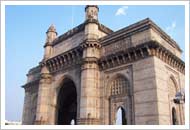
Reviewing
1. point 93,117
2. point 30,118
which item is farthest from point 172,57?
point 30,118

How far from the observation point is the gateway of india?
565 inches

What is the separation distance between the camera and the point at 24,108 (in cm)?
2520

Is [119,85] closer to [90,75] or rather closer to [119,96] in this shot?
[119,96]

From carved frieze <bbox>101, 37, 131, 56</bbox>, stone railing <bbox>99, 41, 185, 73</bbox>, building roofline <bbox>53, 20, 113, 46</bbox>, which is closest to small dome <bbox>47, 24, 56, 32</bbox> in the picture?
building roofline <bbox>53, 20, 113, 46</bbox>

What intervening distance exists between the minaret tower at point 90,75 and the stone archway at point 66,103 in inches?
A: 132

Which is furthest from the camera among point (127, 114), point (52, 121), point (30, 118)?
point (30, 118)

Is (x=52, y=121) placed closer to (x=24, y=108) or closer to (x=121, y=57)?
(x=24, y=108)

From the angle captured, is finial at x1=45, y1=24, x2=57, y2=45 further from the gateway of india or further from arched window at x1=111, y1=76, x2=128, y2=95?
arched window at x1=111, y1=76, x2=128, y2=95

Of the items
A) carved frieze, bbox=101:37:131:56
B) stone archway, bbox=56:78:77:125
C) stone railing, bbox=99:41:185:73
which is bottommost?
stone archway, bbox=56:78:77:125

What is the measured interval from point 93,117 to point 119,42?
5607 millimetres

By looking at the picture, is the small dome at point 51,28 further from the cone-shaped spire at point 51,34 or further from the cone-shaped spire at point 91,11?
the cone-shaped spire at point 91,11

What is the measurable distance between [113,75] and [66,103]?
751cm

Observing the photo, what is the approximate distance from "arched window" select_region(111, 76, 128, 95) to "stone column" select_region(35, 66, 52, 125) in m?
6.88

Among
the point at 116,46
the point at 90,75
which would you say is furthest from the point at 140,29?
the point at 90,75
